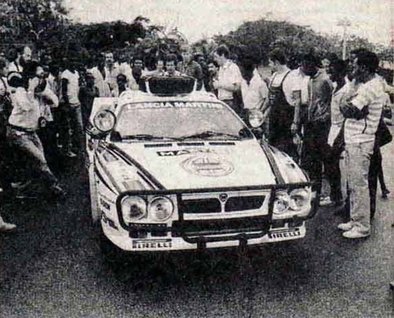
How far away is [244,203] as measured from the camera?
432 centimetres

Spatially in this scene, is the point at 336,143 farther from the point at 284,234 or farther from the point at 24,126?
the point at 24,126

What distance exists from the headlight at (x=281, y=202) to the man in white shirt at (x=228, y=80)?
488 centimetres

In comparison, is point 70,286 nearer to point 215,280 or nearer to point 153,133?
point 215,280

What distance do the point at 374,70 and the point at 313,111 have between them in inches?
52.3

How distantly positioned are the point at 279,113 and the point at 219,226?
2.95m

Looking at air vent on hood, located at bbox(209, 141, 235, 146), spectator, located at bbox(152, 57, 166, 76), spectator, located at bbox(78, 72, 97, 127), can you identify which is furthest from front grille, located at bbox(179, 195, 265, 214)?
spectator, located at bbox(78, 72, 97, 127)


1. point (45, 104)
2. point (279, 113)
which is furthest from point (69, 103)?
point (279, 113)

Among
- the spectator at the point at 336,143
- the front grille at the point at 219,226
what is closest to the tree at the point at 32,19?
the front grille at the point at 219,226

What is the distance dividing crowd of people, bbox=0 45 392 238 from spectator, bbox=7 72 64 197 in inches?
0.4

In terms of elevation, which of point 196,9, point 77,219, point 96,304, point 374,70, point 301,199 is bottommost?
point 77,219

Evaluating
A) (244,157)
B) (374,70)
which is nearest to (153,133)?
(244,157)

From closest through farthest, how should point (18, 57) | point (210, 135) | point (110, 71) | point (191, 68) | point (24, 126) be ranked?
point (210, 135)
point (24, 126)
point (18, 57)
point (191, 68)
point (110, 71)

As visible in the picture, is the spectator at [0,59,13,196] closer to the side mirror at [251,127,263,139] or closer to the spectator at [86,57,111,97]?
the side mirror at [251,127,263,139]

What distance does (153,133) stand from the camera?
5.25 metres
